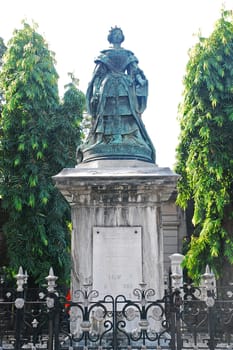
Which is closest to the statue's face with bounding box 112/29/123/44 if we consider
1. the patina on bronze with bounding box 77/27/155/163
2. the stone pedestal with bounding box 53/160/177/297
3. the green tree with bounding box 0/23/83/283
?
the patina on bronze with bounding box 77/27/155/163

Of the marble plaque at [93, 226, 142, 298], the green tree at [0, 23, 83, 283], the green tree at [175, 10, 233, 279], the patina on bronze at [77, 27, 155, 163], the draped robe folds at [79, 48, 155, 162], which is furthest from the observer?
the green tree at [0, 23, 83, 283]

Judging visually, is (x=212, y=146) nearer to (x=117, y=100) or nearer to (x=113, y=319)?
(x=117, y=100)

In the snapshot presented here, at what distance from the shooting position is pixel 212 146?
14.3 meters

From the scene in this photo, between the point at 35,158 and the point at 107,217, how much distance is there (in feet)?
30.3

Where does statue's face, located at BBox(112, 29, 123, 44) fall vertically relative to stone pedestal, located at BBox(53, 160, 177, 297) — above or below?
above

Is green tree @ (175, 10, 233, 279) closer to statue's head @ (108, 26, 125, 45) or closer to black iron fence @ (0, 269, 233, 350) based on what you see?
statue's head @ (108, 26, 125, 45)

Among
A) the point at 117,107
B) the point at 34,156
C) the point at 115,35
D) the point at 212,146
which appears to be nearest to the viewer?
the point at 117,107

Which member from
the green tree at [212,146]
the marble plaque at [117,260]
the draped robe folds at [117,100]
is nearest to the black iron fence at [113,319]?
the marble plaque at [117,260]

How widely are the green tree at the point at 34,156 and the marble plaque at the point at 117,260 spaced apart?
832 centimetres

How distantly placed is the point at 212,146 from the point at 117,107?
22.4 ft

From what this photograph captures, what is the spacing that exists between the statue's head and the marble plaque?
3516 mm

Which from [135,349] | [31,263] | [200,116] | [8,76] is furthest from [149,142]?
[8,76]

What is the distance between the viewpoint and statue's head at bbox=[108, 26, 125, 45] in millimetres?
8547

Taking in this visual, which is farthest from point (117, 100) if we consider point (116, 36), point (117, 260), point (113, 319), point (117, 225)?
point (113, 319)
